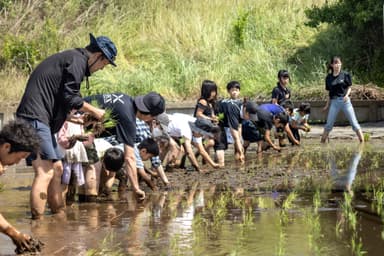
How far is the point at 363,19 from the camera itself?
23219 millimetres

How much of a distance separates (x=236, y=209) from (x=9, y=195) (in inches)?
120

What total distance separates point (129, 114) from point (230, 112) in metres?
5.23

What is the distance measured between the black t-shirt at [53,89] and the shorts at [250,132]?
7.52m

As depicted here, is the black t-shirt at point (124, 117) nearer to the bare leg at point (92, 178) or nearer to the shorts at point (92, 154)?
the shorts at point (92, 154)

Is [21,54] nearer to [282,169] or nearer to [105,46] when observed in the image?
[282,169]

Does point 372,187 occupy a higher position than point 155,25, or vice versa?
point 155,25

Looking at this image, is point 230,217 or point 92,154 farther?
point 92,154

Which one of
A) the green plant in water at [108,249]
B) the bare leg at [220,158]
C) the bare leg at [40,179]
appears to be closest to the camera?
the green plant in water at [108,249]

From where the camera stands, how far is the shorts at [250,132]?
1608 cm

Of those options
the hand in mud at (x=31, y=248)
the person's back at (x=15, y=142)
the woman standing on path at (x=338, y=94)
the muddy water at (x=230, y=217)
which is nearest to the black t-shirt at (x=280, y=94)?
the woman standing on path at (x=338, y=94)

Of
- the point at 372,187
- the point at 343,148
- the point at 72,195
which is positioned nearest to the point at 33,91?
the point at 72,195

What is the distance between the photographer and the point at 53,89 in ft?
28.6

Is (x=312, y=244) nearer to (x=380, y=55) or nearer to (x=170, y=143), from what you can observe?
(x=170, y=143)

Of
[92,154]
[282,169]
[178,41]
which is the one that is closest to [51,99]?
[92,154]
